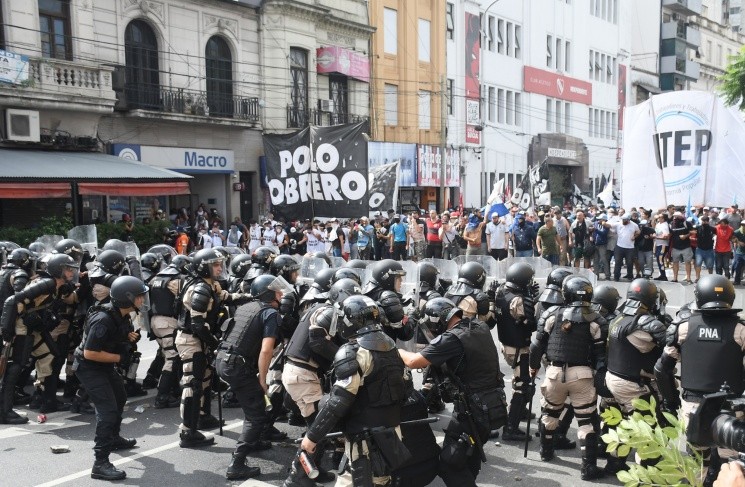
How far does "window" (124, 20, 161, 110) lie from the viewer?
21.1 metres

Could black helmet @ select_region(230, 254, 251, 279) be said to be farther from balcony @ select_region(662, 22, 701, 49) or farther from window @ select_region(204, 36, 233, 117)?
balcony @ select_region(662, 22, 701, 49)

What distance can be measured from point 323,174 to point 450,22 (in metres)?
22.1

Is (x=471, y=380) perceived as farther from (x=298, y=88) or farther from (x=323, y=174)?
(x=298, y=88)

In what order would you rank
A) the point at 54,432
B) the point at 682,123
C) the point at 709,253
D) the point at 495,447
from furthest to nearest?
the point at 682,123 < the point at 709,253 < the point at 54,432 < the point at 495,447

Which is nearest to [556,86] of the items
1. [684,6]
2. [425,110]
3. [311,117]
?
[425,110]

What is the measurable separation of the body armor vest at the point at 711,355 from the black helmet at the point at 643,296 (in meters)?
0.74

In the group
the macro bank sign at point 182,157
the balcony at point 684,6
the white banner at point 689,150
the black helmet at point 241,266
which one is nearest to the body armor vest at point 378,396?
the black helmet at point 241,266

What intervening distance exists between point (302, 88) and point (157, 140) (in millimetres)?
6449

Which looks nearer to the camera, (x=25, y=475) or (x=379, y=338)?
(x=379, y=338)

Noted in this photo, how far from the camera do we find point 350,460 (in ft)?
14.9

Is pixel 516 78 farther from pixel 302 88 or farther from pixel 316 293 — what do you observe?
pixel 316 293

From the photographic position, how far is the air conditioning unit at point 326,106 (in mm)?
27062

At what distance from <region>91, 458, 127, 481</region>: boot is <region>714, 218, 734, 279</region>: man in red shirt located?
1382 centimetres

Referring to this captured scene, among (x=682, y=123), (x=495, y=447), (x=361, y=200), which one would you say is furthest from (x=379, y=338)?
(x=682, y=123)
